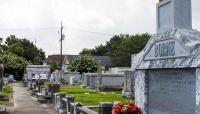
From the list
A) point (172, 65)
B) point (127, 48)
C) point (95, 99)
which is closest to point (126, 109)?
point (172, 65)

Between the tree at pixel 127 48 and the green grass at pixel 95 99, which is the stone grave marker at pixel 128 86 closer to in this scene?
the green grass at pixel 95 99

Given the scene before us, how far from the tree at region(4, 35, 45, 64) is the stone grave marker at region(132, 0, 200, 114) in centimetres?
9517

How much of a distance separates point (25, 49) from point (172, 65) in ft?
Answer: 342

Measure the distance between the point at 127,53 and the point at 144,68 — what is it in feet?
309

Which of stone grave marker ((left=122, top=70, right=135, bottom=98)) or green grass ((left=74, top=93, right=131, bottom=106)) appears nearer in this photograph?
green grass ((left=74, top=93, right=131, bottom=106))

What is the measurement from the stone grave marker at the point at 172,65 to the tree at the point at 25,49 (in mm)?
95167

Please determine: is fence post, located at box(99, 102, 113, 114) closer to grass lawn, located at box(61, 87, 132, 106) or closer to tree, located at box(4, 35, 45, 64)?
grass lawn, located at box(61, 87, 132, 106)

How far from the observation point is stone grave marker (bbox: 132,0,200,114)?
768 centimetres

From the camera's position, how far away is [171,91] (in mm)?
8375

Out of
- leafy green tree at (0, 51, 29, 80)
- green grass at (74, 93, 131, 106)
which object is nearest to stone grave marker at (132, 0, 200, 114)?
green grass at (74, 93, 131, 106)

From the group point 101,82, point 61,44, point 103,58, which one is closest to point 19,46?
point 103,58

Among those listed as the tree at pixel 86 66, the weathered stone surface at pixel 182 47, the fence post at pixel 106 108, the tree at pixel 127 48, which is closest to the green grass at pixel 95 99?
the fence post at pixel 106 108

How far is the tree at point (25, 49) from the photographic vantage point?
10494 centimetres

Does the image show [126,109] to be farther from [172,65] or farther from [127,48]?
[127,48]
